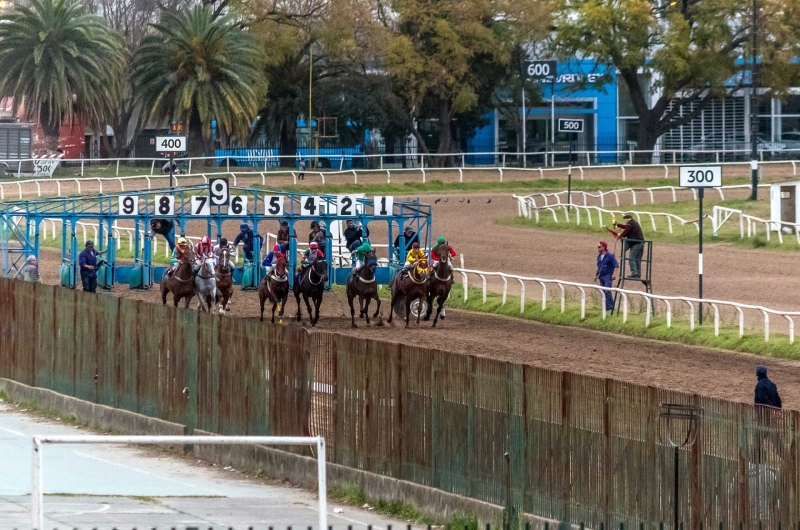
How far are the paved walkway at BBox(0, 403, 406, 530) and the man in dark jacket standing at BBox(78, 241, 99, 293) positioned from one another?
1160 centimetres

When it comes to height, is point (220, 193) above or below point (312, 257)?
above

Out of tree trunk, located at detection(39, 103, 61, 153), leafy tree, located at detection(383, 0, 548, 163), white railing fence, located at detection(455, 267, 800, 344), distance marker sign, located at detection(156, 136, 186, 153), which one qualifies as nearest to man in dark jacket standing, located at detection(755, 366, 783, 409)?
white railing fence, located at detection(455, 267, 800, 344)

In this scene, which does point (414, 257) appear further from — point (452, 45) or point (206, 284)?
point (452, 45)

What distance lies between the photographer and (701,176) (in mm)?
22828

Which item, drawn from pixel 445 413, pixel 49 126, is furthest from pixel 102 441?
pixel 49 126

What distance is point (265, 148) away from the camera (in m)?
62.8

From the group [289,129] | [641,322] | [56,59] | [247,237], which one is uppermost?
[56,59]

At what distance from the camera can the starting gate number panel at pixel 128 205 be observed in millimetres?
27500

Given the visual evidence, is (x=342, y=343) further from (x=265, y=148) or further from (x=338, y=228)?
(x=265, y=148)

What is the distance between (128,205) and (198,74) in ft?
80.6

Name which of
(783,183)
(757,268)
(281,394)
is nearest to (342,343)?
(281,394)

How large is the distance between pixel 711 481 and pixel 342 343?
4.36 metres

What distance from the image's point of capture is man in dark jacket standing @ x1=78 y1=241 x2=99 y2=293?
26094mm

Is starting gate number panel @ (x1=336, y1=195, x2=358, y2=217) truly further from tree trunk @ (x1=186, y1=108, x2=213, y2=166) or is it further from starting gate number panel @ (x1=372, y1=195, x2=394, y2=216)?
tree trunk @ (x1=186, y1=108, x2=213, y2=166)
